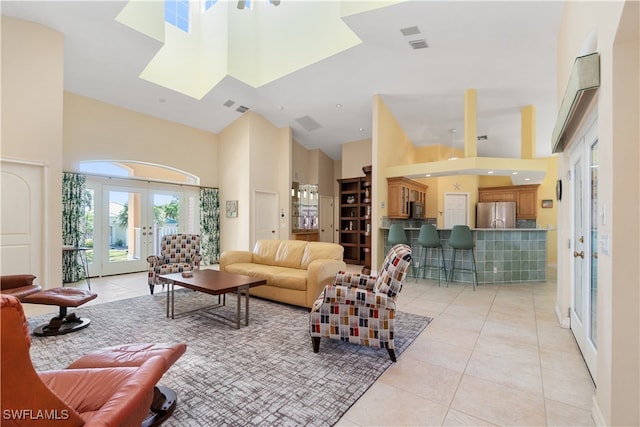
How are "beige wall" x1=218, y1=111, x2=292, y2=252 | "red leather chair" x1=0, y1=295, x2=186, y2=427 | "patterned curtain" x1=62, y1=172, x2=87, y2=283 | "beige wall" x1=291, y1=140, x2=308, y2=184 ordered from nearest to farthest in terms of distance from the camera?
"red leather chair" x1=0, y1=295, x2=186, y2=427
"patterned curtain" x1=62, y1=172, x2=87, y2=283
"beige wall" x1=218, y1=111, x2=292, y2=252
"beige wall" x1=291, y1=140, x2=308, y2=184

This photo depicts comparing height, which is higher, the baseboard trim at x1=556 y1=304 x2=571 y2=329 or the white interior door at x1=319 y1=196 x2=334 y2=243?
the white interior door at x1=319 y1=196 x2=334 y2=243

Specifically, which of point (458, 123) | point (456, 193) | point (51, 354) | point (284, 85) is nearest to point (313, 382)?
point (51, 354)

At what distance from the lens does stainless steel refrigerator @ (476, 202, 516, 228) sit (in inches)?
348

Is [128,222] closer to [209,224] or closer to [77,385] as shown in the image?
[209,224]

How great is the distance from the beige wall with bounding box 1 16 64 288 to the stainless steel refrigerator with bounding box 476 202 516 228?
1023 cm

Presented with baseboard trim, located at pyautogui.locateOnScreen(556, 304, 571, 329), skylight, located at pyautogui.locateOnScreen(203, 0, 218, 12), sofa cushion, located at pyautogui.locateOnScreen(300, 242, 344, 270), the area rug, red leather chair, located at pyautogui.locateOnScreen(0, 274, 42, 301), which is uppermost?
skylight, located at pyautogui.locateOnScreen(203, 0, 218, 12)

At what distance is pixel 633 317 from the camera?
1.49 m

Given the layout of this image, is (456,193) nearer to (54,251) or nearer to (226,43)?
(226,43)

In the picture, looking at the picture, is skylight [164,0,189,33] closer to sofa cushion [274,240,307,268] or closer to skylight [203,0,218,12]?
skylight [203,0,218,12]

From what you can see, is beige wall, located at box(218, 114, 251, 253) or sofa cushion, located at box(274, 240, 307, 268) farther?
beige wall, located at box(218, 114, 251, 253)

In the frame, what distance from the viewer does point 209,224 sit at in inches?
299

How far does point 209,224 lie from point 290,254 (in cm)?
396

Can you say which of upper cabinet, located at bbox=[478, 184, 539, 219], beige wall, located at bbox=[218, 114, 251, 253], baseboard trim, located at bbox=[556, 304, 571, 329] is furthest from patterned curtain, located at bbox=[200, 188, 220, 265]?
upper cabinet, located at bbox=[478, 184, 539, 219]

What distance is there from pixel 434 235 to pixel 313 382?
4006mm
